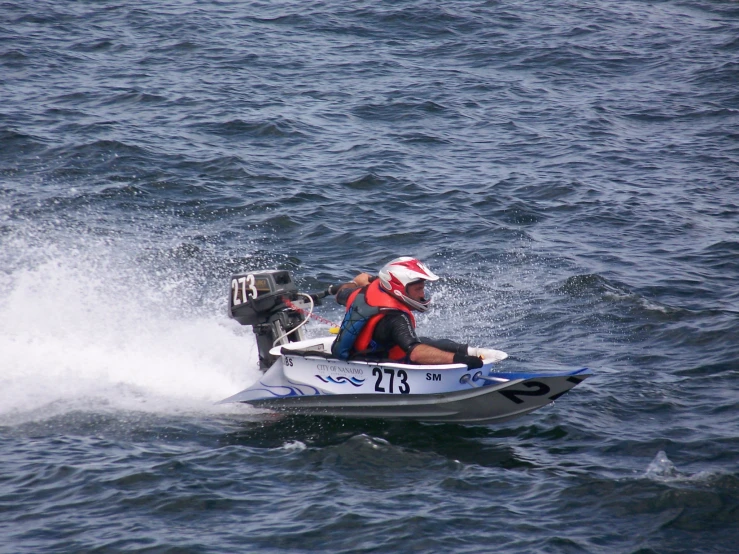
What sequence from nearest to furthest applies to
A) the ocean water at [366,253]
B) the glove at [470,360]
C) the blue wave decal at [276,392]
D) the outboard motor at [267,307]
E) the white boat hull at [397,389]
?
the ocean water at [366,253], the glove at [470,360], the white boat hull at [397,389], the blue wave decal at [276,392], the outboard motor at [267,307]

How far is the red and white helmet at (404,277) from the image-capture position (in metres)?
8.92

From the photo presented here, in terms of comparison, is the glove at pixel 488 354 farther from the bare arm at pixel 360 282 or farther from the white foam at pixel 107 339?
the white foam at pixel 107 339

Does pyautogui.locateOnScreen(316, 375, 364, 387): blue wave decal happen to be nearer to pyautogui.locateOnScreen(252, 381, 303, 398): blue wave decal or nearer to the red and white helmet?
pyautogui.locateOnScreen(252, 381, 303, 398): blue wave decal

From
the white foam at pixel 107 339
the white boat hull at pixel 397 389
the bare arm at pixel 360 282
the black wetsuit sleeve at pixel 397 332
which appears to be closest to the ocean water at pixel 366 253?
the white foam at pixel 107 339

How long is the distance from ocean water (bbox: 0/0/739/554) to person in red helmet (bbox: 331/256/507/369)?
0.84 meters

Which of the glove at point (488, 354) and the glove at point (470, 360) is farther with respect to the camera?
the glove at point (488, 354)

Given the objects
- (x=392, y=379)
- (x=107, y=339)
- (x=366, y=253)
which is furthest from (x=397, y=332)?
(x=366, y=253)

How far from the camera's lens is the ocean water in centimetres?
755

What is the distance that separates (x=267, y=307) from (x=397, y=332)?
1.72 m

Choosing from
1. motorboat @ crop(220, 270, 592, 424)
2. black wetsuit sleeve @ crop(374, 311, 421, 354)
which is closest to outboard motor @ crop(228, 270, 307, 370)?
motorboat @ crop(220, 270, 592, 424)

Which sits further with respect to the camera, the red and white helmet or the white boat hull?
the red and white helmet

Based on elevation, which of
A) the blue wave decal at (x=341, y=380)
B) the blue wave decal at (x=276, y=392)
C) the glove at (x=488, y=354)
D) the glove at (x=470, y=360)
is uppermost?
the glove at (x=470, y=360)

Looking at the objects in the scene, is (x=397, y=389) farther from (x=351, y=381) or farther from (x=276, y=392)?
(x=276, y=392)

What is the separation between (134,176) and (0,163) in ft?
9.06
